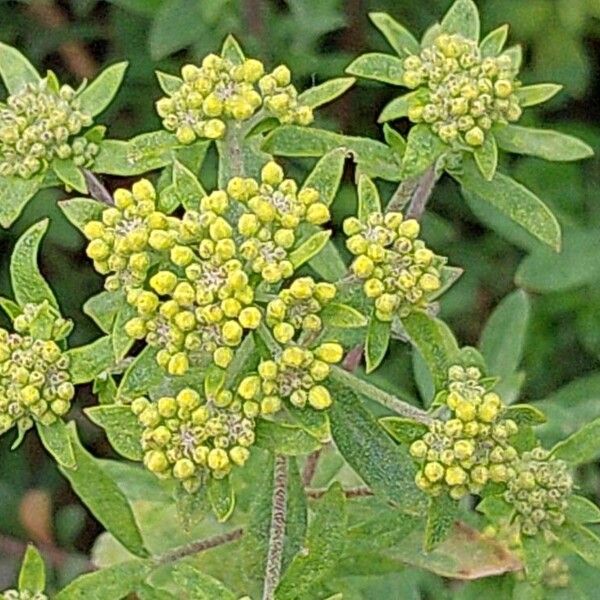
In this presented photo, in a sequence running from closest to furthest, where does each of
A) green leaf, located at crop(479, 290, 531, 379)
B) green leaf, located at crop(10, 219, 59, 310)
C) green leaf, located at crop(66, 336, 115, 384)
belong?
green leaf, located at crop(66, 336, 115, 384) → green leaf, located at crop(10, 219, 59, 310) → green leaf, located at crop(479, 290, 531, 379)

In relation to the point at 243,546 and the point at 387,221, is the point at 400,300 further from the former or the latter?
the point at 243,546

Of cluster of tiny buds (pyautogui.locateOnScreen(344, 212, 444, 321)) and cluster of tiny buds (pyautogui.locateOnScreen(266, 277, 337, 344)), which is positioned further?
cluster of tiny buds (pyautogui.locateOnScreen(344, 212, 444, 321))

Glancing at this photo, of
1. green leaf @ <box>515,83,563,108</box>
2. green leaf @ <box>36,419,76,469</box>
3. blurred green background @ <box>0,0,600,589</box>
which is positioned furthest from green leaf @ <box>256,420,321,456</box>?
blurred green background @ <box>0,0,600,589</box>

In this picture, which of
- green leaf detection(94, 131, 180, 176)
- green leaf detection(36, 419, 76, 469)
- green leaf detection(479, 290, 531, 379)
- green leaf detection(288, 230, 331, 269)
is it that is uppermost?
green leaf detection(94, 131, 180, 176)

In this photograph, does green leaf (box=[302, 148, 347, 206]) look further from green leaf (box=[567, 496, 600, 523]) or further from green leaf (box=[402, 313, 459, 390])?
green leaf (box=[567, 496, 600, 523])

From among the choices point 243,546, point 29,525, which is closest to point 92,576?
point 243,546

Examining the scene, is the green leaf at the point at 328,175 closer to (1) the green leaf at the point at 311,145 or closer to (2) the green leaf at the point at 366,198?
(2) the green leaf at the point at 366,198

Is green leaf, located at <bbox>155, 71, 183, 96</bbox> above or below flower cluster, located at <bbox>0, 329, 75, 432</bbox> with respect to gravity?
above
